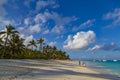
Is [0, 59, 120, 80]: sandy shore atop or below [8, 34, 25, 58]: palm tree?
below

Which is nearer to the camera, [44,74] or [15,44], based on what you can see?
[44,74]

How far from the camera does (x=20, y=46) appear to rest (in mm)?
66625

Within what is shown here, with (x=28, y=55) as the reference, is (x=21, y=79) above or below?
below

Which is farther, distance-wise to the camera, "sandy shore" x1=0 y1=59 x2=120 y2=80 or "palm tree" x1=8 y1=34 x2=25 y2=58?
"palm tree" x1=8 y1=34 x2=25 y2=58

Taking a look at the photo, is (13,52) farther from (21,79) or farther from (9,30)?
(21,79)

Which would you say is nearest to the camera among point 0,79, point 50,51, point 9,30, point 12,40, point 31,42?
point 0,79

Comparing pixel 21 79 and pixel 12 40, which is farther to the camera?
pixel 12 40

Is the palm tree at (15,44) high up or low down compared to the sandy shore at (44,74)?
up

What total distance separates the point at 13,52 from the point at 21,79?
5340 centimetres

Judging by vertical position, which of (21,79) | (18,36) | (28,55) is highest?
(18,36)

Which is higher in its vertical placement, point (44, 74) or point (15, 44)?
point (15, 44)

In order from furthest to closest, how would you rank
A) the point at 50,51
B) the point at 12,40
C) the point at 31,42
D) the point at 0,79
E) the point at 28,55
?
1. the point at 50,51
2. the point at 31,42
3. the point at 28,55
4. the point at 12,40
5. the point at 0,79

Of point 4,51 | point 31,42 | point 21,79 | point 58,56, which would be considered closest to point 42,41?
point 31,42

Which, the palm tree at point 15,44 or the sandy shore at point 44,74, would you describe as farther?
the palm tree at point 15,44
